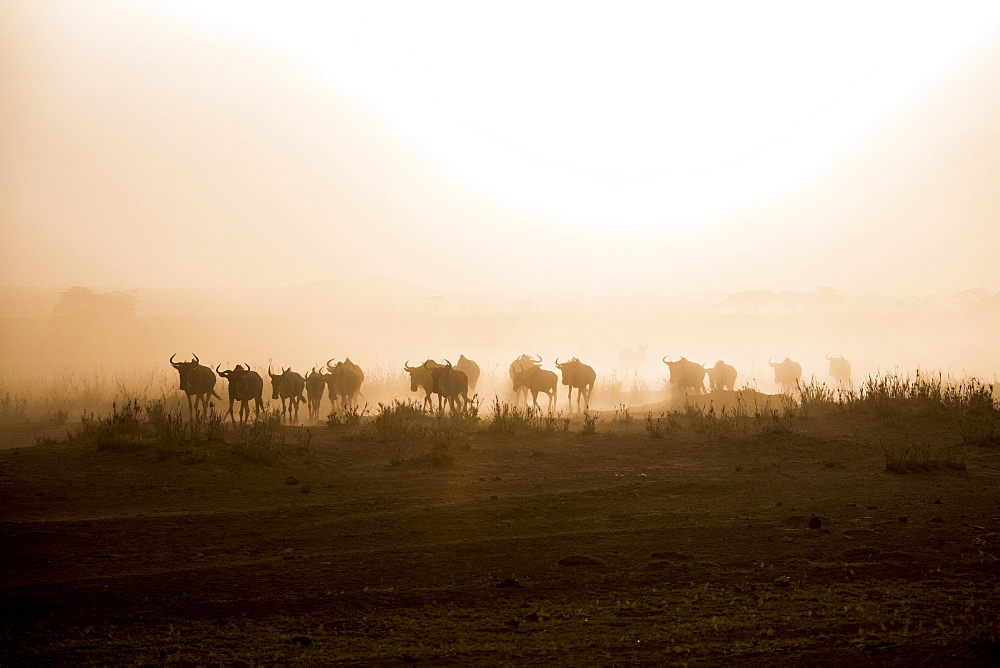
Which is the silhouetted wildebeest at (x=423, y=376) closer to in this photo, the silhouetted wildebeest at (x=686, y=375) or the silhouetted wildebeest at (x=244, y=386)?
the silhouetted wildebeest at (x=244, y=386)

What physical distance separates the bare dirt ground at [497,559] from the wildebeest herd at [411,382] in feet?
20.0

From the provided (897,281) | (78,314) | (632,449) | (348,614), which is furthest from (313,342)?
(897,281)

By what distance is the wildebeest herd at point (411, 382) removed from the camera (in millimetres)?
20172

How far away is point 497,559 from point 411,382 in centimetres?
1590

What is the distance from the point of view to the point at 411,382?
2373cm

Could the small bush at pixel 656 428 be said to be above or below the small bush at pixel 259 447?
above

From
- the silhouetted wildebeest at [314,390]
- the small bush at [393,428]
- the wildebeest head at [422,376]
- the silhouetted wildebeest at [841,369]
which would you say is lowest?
the small bush at [393,428]

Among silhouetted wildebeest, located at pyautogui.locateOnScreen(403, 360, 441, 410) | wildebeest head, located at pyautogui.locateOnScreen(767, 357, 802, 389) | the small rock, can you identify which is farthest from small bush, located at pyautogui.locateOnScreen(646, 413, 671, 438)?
wildebeest head, located at pyautogui.locateOnScreen(767, 357, 802, 389)

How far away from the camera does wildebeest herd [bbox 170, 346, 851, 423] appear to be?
2017 cm

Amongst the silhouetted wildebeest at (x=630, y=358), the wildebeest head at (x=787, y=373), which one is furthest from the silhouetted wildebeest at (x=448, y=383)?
the silhouetted wildebeest at (x=630, y=358)

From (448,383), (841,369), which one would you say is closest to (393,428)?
(448,383)

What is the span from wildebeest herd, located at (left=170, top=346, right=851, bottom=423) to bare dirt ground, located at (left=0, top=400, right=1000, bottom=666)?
6.08m

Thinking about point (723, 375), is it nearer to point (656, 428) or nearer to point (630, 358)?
point (656, 428)

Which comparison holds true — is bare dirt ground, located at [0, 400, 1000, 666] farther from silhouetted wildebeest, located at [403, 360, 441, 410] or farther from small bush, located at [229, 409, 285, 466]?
silhouetted wildebeest, located at [403, 360, 441, 410]
